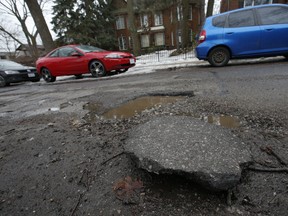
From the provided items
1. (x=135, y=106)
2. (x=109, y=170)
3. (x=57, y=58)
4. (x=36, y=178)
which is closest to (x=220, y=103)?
(x=135, y=106)

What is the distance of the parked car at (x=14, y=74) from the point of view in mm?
8594

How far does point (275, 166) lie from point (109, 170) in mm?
1287

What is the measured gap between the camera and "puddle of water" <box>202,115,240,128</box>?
6.65 ft

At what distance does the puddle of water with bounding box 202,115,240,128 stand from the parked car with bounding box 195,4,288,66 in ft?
15.7

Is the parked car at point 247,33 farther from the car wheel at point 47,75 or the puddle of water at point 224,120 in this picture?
the car wheel at point 47,75

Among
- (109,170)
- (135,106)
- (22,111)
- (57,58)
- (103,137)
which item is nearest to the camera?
(109,170)

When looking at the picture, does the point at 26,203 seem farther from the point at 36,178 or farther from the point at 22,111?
the point at 22,111

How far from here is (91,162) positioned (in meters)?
1.63

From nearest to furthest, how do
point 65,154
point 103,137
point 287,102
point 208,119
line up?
point 65,154 < point 103,137 < point 208,119 < point 287,102

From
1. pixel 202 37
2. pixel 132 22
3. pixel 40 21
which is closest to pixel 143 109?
pixel 202 37

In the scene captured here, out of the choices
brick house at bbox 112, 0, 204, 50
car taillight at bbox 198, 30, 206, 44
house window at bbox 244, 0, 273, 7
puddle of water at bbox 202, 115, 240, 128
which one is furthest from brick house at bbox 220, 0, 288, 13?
puddle of water at bbox 202, 115, 240, 128

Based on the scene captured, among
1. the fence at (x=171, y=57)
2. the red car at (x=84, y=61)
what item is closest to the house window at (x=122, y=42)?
the fence at (x=171, y=57)

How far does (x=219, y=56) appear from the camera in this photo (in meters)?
6.41

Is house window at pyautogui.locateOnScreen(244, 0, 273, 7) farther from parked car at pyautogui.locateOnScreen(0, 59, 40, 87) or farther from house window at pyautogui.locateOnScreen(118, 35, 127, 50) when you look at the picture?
parked car at pyautogui.locateOnScreen(0, 59, 40, 87)
